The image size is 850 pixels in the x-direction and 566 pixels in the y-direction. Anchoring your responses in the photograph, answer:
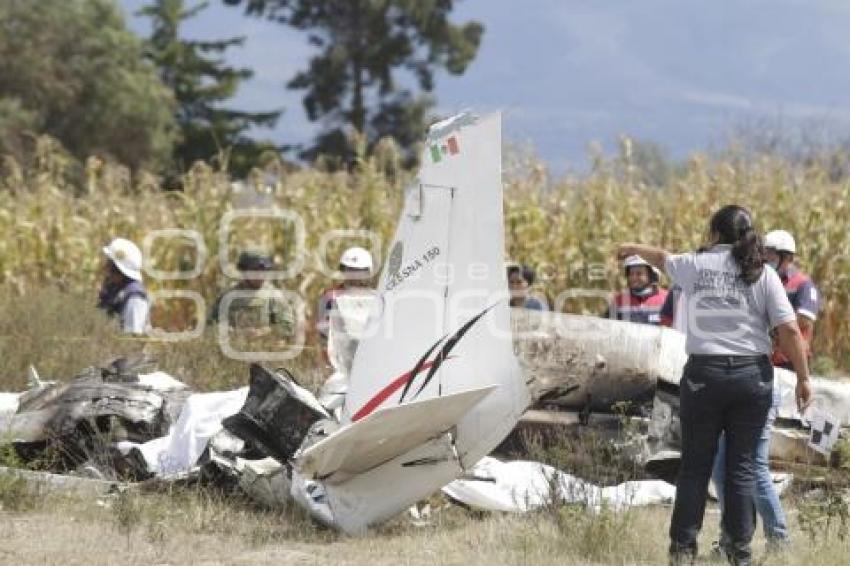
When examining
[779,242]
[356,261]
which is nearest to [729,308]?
[779,242]

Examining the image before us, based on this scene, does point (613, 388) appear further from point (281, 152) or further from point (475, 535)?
point (281, 152)

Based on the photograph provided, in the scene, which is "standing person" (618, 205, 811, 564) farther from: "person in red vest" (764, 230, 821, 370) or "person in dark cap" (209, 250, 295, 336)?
"person in dark cap" (209, 250, 295, 336)

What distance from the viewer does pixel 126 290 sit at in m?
12.2

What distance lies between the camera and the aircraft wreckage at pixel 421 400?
772cm

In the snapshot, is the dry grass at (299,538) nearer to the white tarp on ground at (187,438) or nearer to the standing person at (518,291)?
the white tarp on ground at (187,438)

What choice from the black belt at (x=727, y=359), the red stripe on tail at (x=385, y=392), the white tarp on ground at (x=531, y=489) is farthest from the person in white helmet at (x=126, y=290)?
the black belt at (x=727, y=359)

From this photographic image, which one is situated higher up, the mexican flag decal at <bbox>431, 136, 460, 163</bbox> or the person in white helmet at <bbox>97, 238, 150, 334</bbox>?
the mexican flag decal at <bbox>431, 136, 460, 163</bbox>

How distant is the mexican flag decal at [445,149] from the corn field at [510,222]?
6.36 m

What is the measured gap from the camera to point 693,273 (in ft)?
23.2

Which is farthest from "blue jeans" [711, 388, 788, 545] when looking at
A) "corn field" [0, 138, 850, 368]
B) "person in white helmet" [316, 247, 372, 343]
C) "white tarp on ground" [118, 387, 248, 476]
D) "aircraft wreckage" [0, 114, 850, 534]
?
"corn field" [0, 138, 850, 368]

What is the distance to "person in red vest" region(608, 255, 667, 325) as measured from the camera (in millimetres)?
11008

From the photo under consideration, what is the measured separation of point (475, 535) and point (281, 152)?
118 feet

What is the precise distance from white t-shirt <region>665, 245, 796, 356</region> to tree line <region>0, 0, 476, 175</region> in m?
29.3

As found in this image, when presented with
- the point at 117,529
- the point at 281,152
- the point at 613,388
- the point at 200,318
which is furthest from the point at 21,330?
the point at 281,152
